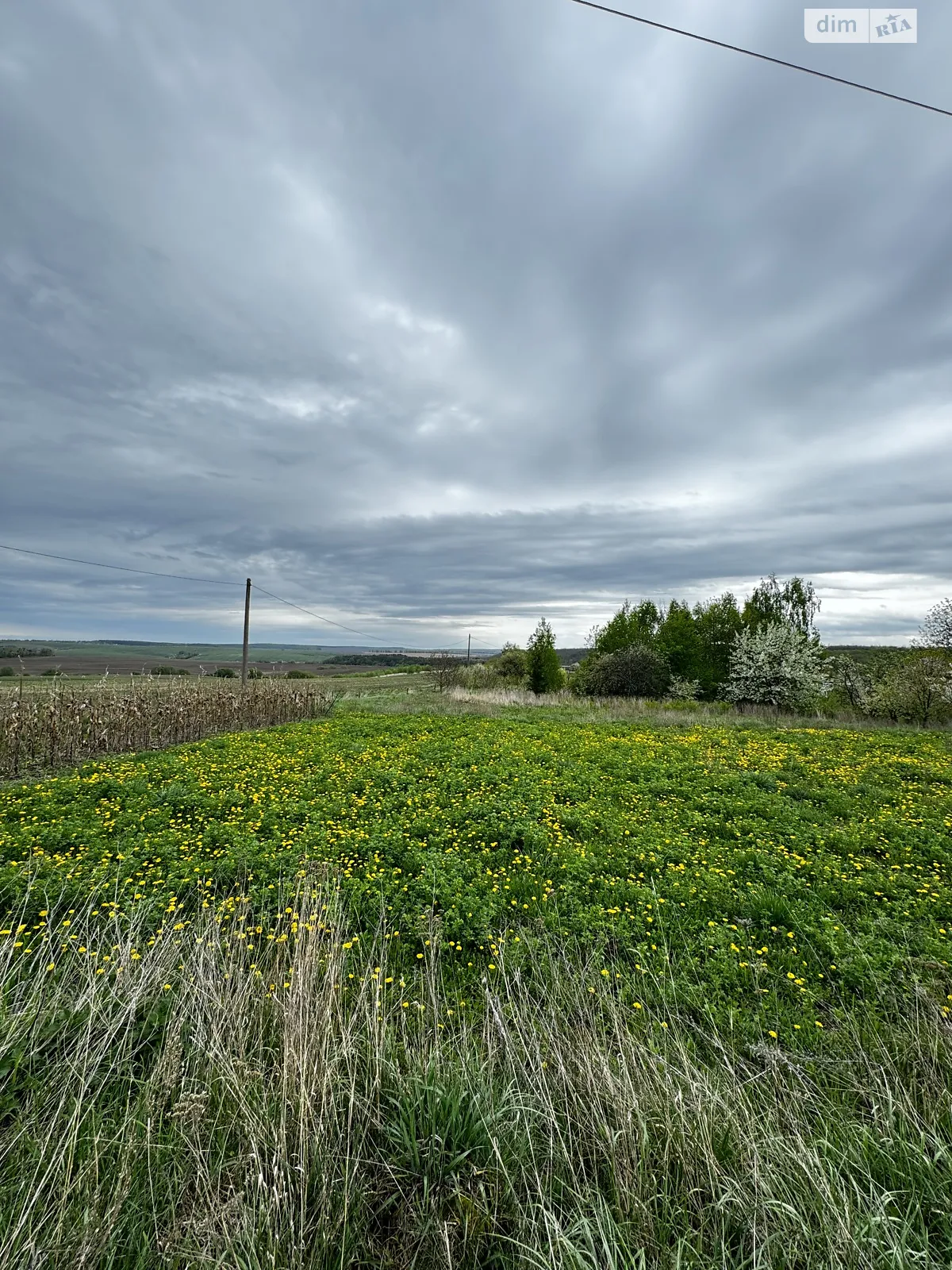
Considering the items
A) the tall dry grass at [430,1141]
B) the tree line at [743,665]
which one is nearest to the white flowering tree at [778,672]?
the tree line at [743,665]

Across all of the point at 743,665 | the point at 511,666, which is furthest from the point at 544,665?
the point at 743,665

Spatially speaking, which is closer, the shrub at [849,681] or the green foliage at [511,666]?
the shrub at [849,681]

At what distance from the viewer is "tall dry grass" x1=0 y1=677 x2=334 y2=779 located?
1099cm

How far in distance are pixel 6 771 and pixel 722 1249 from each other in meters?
13.9

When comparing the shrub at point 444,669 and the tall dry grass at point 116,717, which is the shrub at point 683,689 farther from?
the tall dry grass at point 116,717

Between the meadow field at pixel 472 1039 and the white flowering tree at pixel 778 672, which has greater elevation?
the white flowering tree at pixel 778 672

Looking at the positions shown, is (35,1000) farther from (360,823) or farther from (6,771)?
(6,771)

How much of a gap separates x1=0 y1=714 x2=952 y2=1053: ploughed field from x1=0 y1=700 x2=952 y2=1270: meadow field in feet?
0.13

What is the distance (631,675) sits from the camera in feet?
101

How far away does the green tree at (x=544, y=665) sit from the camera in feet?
112

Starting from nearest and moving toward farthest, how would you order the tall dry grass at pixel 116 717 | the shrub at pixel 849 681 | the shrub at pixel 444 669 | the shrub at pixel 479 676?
1. the tall dry grass at pixel 116 717
2. the shrub at pixel 849 681
3. the shrub at pixel 444 669
4. the shrub at pixel 479 676

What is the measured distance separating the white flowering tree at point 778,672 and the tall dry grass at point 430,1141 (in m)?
26.4

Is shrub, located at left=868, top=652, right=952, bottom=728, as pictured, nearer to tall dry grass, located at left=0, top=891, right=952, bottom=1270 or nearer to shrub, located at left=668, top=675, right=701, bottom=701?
shrub, located at left=668, top=675, right=701, bottom=701

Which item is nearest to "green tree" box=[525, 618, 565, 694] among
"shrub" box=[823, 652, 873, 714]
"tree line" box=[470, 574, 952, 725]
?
"tree line" box=[470, 574, 952, 725]
